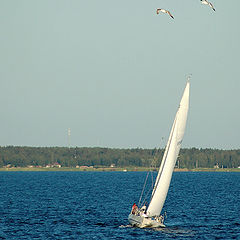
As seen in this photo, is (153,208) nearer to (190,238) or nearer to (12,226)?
(190,238)

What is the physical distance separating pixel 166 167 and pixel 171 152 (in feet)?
5.68

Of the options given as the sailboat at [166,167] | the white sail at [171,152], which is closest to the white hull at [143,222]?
the sailboat at [166,167]

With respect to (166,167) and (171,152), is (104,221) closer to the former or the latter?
(166,167)

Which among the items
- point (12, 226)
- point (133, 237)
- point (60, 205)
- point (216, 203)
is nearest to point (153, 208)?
point (133, 237)

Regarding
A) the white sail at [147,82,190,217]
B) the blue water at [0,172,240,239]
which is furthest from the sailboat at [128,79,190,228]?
the blue water at [0,172,240,239]

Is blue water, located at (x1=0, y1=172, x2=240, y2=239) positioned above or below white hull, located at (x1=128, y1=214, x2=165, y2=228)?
below

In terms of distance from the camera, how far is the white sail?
2603 inches

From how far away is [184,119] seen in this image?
66625 mm

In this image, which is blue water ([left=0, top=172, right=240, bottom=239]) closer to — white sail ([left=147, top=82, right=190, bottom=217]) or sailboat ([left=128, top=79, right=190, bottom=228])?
sailboat ([left=128, top=79, right=190, bottom=228])

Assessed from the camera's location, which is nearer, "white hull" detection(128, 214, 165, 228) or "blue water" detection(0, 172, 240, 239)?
"blue water" detection(0, 172, 240, 239)

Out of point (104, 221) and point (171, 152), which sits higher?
point (171, 152)

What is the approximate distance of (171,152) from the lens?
6756 centimetres

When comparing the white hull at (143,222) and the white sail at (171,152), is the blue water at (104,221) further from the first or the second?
the white sail at (171,152)

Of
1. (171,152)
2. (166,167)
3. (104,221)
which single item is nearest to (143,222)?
(166,167)
